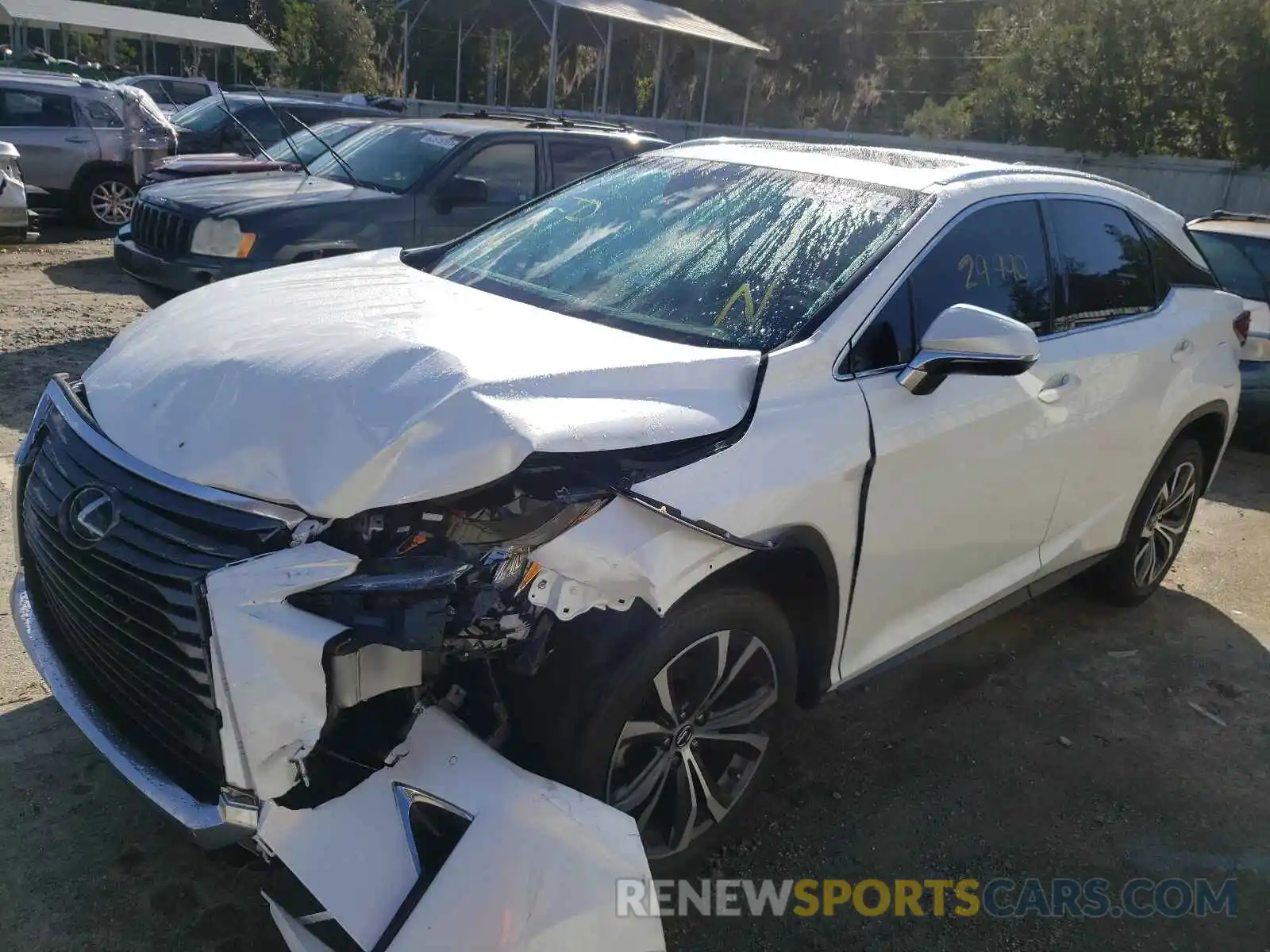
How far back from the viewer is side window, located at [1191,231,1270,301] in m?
7.50

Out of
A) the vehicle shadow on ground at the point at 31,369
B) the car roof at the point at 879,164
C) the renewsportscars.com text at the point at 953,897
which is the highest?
the car roof at the point at 879,164

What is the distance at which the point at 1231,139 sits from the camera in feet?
73.7

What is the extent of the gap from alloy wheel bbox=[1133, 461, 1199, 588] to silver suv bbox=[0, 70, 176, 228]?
11.4m

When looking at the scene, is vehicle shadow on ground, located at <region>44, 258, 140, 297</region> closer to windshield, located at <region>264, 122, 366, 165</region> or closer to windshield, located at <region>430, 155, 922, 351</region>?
windshield, located at <region>264, 122, 366, 165</region>

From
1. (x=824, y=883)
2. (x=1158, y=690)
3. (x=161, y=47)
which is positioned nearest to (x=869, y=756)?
(x=824, y=883)

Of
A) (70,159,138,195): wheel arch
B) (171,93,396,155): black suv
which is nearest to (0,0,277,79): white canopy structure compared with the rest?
(171,93,396,155): black suv

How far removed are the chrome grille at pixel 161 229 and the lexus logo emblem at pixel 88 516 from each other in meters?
5.21

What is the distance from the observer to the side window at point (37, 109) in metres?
11.5

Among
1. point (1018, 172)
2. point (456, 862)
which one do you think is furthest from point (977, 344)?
point (456, 862)

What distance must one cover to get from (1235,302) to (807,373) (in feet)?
10.2

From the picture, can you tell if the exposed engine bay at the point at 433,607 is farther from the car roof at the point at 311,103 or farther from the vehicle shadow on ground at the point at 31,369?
the car roof at the point at 311,103

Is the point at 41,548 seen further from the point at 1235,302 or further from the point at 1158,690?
the point at 1235,302

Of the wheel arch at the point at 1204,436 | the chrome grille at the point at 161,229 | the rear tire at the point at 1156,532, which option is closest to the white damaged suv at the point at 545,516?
the wheel arch at the point at 1204,436

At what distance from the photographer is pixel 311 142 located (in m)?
9.46
